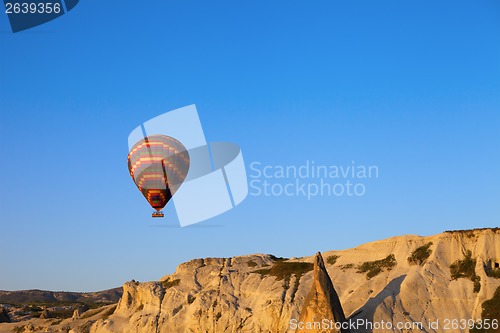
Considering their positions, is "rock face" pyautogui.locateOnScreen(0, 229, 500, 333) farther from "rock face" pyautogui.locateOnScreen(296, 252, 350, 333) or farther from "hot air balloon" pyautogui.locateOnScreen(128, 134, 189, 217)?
"hot air balloon" pyautogui.locateOnScreen(128, 134, 189, 217)

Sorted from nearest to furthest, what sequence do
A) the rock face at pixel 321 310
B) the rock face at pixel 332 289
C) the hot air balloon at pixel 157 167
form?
the rock face at pixel 321 310 < the rock face at pixel 332 289 < the hot air balloon at pixel 157 167

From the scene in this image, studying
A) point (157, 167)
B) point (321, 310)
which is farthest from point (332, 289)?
point (157, 167)

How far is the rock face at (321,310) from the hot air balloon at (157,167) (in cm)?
2171

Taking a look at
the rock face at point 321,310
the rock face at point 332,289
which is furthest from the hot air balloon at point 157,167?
the rock face at point 321,310

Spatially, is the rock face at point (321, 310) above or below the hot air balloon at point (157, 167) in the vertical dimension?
below

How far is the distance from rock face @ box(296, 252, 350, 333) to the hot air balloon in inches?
855

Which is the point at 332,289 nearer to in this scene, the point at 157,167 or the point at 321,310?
the point at 321,310

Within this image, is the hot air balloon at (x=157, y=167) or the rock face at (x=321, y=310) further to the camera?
the hot air balloon at (x=157, y=167)

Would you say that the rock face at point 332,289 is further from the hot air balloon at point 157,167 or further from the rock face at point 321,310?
the hot air balloon at point 157,167

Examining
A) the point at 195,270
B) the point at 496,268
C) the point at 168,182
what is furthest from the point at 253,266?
the point at 496,268

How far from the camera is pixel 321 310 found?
2312 inches

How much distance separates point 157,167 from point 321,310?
82.5 feet

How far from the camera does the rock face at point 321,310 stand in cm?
5819

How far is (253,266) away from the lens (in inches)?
3415
